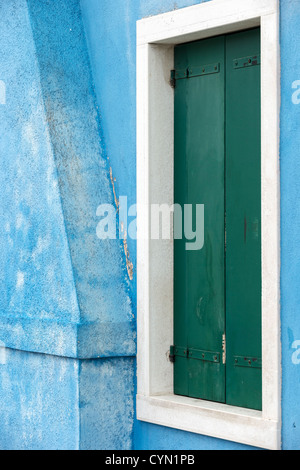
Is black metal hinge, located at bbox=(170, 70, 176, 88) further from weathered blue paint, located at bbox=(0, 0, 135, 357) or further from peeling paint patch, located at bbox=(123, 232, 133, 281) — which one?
peeling paint patch, located at bbox=(123, 232, 133, 281)

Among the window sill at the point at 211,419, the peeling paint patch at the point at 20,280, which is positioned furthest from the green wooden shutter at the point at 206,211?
the peeling paint patch at the point at 20,280

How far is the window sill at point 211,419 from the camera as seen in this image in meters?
4.55

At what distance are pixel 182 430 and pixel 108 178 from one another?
5.85 feet

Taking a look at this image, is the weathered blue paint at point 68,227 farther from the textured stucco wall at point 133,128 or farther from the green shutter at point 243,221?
the green shutter at point 243,221

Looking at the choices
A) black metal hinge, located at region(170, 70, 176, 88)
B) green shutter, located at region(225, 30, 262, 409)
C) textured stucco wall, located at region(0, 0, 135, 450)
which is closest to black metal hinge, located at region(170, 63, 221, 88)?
black metal hinge, located at region(170, 70, 176, 88)

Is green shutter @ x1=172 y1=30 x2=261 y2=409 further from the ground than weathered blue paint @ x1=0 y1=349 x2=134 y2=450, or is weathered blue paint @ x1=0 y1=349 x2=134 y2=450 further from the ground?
green shutter @ x1=172 y1=30 x2=261 y2=409

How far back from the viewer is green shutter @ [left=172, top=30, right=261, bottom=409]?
16.0 ft

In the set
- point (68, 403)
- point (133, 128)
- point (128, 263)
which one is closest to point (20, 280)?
point (128, 263)

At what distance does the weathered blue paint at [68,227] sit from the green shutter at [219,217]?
0.33 m

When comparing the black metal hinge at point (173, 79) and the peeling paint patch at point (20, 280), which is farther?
the peeling paint patch at point (20, 280)

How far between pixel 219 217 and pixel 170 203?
0.44 m

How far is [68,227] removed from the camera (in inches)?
212

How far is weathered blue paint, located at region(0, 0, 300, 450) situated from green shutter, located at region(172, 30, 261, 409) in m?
0.33
